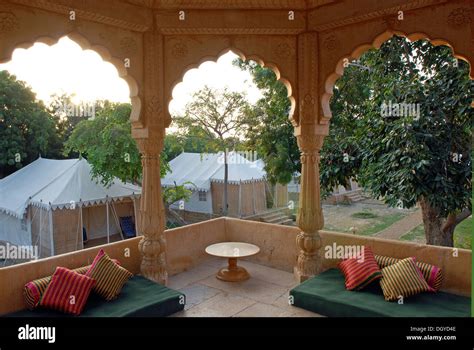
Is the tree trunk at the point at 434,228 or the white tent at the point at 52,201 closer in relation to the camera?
the tree trunk at the point at 434,228

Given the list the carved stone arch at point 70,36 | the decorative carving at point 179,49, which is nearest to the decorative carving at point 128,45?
the carved stone arch at point 70,36

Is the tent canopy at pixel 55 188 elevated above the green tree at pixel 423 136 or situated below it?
below

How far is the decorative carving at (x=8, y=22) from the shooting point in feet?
10.7

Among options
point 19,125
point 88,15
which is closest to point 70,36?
point 88,15

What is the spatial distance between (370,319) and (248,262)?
250cm

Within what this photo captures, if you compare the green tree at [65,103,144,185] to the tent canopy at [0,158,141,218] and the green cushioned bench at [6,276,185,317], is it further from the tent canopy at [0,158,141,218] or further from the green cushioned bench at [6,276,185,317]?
the green cushioned bench at [6,276,185,317]

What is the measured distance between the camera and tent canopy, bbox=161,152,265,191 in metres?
15.7

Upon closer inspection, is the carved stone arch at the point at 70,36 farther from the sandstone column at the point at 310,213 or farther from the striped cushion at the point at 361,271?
the striped cushion at the point at 361,271

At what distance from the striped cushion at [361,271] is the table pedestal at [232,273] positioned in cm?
133

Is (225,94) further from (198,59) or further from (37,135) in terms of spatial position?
(198,59)

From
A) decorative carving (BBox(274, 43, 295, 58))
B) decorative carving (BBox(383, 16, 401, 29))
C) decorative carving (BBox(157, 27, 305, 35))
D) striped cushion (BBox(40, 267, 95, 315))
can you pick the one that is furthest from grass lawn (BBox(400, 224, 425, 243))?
striped cushion (BBox(40, 267, 95, 315))

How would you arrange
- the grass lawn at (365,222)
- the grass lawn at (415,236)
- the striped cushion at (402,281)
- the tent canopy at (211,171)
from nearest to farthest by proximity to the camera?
the striped cushion at (402,281), the grass lawn at (415,236), the grass lawn at (365,222), the tent canopy at (211,171)

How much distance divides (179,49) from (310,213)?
8.11 feet

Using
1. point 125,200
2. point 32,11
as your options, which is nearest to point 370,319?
point 32,11
